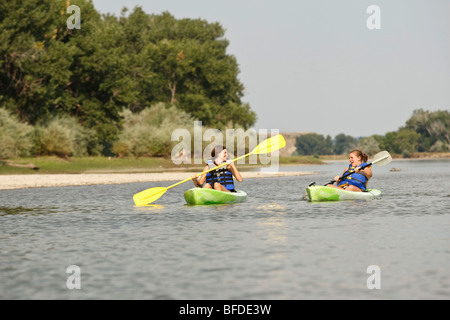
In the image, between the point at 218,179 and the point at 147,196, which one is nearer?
the point at 218,179

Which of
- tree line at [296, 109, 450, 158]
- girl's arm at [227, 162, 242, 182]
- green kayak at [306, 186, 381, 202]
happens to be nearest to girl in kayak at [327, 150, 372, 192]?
green kayak at [306, 186, 381, 202]

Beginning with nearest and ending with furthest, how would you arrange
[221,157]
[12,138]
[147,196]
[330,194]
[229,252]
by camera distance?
[229,252] → [221,157] → [330,194] → [147,196] → [12,138]

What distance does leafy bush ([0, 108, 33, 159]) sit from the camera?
3966cm

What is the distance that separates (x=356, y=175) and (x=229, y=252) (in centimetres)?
1033

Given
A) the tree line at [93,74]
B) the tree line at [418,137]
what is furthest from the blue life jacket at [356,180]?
the tree line at [418,137]

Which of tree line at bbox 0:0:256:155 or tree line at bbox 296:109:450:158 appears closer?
tree line at bbox 0:0:256:155

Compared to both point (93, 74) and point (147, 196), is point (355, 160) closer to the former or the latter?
point (147, 196)

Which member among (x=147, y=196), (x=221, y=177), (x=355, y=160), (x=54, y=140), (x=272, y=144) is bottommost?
(x=147, y=196)

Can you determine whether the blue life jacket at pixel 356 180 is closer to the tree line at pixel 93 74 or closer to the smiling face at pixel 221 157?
the smiling face at pixel 221 157

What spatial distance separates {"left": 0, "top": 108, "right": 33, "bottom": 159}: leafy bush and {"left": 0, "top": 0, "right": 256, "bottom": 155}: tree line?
8.84ft

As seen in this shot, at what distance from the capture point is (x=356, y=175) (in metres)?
20.5

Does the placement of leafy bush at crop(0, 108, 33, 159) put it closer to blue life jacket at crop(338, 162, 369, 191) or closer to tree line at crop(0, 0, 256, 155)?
tree line at crop(0, 0, 256, 155)

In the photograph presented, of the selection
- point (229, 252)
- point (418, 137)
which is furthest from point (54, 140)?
point (418, 137)

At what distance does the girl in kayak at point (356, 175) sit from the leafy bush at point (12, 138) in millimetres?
24628
